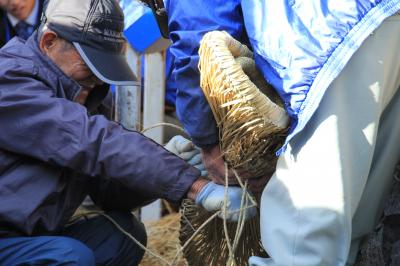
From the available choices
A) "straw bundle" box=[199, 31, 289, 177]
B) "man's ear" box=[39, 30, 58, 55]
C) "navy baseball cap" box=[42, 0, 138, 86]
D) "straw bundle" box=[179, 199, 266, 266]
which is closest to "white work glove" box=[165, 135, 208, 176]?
"straw bundle" box=[179, 199, 266, 266]

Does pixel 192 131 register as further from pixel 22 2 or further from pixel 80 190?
pixel 22 2

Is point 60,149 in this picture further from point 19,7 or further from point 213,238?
point 19,7

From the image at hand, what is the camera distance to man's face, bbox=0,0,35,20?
3.65 meters

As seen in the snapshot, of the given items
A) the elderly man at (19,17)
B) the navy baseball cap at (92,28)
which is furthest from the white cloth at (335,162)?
the elderly man at (19,17)

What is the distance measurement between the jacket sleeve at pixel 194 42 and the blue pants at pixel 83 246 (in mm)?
624

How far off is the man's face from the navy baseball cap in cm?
119

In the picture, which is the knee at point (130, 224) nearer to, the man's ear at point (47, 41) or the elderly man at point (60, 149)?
the elderly man at point (60, 149)

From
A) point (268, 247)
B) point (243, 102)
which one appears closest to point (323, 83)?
point (243, 102)

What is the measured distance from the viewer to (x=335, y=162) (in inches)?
67.3

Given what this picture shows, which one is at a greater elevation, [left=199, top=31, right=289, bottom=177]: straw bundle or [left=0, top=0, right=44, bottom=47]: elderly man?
[left=199, top=31, right=289, bottom=177]: straw bundle

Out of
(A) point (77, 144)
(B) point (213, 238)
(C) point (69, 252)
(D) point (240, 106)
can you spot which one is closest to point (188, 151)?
(B) point (213, 238)

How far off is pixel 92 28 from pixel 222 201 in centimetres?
84

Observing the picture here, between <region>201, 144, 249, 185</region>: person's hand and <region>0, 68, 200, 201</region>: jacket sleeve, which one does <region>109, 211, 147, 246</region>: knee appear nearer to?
<region>0, 68, 200, 201</region>: jacket sleeve

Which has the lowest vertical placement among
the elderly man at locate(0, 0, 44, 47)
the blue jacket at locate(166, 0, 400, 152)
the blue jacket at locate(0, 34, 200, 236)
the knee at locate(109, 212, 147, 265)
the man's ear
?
the knee at locate(109, 212, 147, 265)
